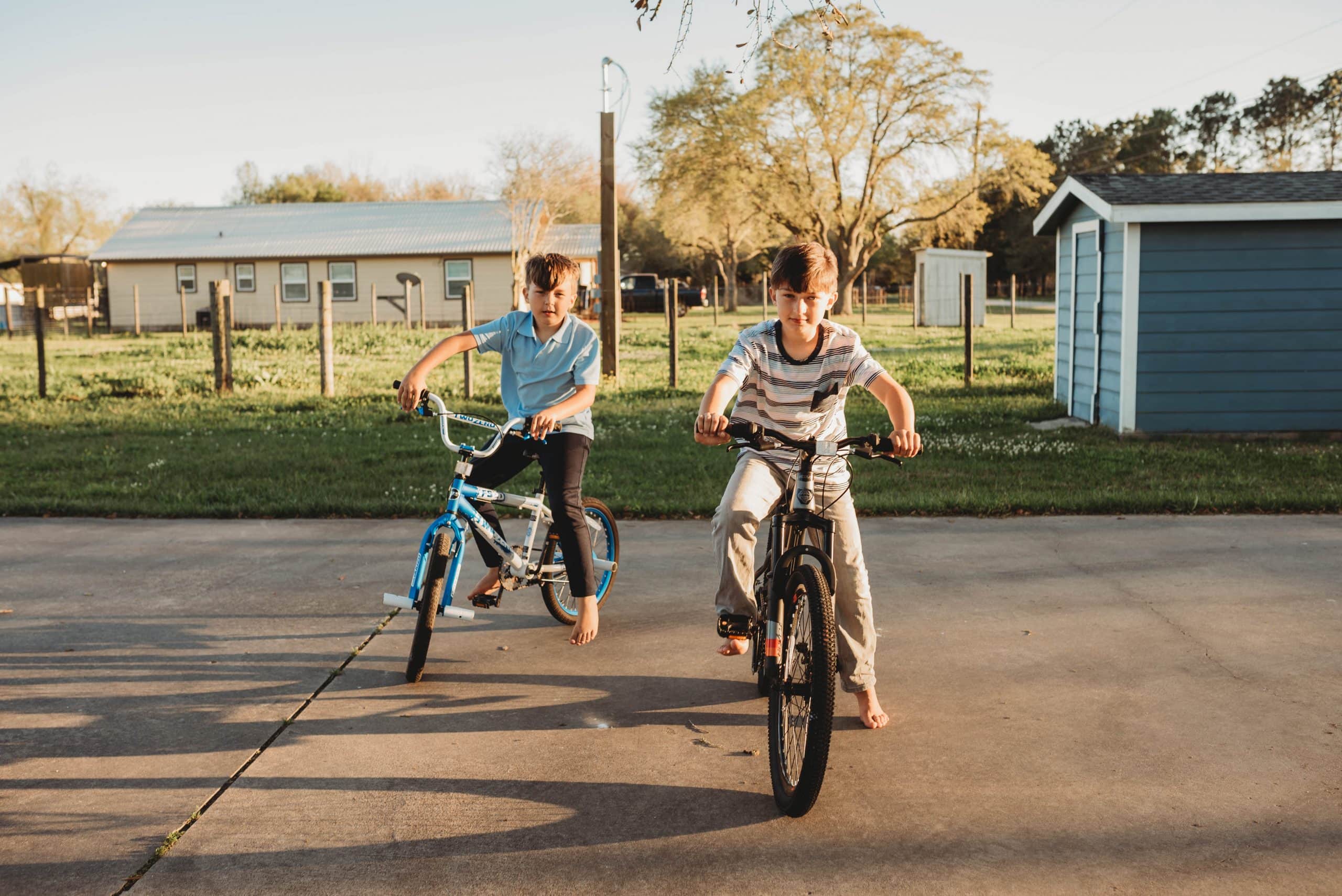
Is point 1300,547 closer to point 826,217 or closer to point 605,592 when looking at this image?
point 605,592

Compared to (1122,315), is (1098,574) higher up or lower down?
lower down

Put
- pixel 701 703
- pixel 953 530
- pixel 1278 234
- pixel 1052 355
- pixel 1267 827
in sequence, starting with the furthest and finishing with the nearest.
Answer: pixel 1052 355, pixel 1278 234, pixel 953 530, pixel 701 703, pixel 1267 827

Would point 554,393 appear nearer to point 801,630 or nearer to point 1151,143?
point 801,630

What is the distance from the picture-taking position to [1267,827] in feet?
11.5

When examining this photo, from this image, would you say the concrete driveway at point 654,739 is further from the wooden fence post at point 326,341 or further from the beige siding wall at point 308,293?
the beige siding wall at point 308,293

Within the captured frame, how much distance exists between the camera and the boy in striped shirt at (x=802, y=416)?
162 inches

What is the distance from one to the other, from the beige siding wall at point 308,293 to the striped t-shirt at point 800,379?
125 feet

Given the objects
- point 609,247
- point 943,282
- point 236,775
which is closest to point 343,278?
point 943,282

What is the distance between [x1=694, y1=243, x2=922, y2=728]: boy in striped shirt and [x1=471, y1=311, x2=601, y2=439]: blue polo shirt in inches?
41.7

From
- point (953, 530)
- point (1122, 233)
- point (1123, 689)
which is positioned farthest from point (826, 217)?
point (1123, 689)

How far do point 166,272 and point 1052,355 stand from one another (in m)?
→ 33.1

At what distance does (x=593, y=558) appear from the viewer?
18.7 ft

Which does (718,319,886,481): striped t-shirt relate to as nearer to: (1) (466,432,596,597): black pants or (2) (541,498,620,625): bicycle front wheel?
(1) (466,432,596,597): black pants

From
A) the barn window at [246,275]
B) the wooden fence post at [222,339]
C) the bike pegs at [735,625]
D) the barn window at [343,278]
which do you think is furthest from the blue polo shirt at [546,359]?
the barn window at [246,275]
